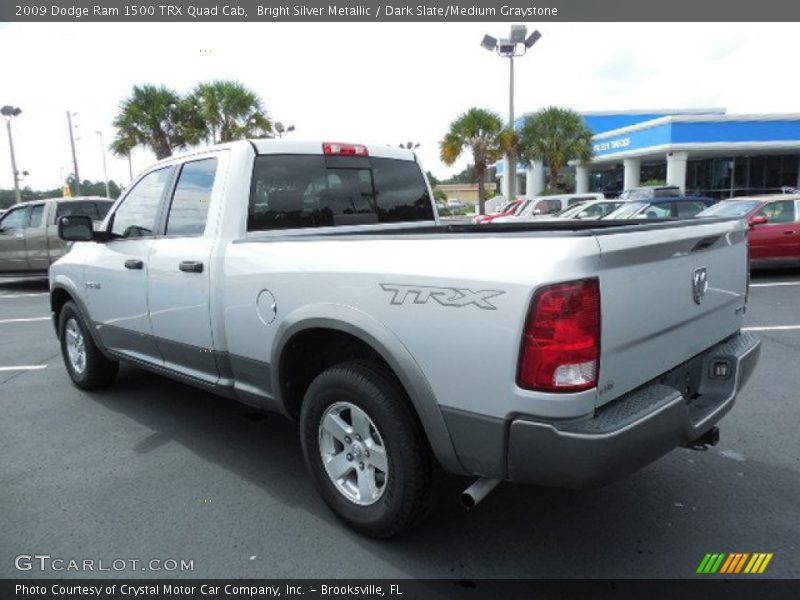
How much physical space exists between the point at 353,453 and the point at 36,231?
1198 cm

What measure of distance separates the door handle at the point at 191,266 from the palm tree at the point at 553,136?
27.8 m

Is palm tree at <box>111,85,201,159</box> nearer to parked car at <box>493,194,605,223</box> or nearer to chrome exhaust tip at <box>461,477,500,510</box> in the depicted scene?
parked car at <box>493,194,605,223</box>

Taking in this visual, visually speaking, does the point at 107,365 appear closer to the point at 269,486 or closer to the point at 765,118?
the point at 269,486

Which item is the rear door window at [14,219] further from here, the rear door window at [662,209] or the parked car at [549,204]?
the parked car at [549,204]

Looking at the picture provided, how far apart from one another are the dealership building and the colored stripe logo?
1110 inches

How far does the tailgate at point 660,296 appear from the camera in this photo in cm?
216

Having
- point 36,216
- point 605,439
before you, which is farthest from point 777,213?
point 36,216

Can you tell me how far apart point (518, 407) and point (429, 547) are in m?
1.04

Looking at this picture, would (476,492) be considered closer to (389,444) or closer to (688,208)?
(389,444)

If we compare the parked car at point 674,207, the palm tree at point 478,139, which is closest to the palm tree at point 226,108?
the palm tree at point 478,139

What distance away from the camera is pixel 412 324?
2.38 m

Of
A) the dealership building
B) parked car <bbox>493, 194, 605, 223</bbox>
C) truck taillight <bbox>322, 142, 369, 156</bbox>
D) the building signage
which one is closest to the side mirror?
truck taillight <bbox>322, 142, 369, 156</bbox>

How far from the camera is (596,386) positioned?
215 cm

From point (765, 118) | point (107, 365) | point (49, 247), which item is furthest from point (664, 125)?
point (107, 365)
